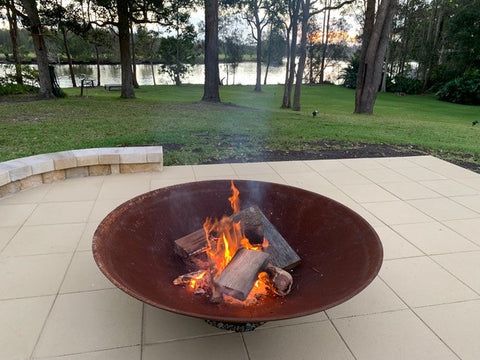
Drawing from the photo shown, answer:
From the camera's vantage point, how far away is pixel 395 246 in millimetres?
2883

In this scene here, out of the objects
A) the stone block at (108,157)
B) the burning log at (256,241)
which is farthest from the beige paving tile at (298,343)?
the stone block at (108,157)

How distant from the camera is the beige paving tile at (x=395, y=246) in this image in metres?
2.75

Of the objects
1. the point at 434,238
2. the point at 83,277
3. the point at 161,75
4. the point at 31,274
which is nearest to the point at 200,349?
the point at 83,277

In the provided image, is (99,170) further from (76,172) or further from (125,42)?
(125,42)

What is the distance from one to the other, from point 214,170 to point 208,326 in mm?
2744

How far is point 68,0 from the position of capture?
13.9 meters

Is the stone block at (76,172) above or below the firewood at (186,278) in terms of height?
below

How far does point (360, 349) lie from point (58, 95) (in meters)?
13.2

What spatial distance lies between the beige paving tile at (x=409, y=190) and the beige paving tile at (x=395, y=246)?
38.3 inches

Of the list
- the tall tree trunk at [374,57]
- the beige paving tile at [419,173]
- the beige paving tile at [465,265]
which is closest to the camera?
the beige paving tile at [465,265]

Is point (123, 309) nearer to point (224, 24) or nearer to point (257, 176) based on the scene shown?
point (257, 176)

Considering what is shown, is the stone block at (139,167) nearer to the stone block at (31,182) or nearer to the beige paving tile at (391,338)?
the stone block at (31,182)

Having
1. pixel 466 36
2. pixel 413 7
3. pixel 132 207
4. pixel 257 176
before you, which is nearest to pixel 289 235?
pixel 132 207

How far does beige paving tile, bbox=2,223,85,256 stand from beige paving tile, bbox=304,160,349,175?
3098 mm
